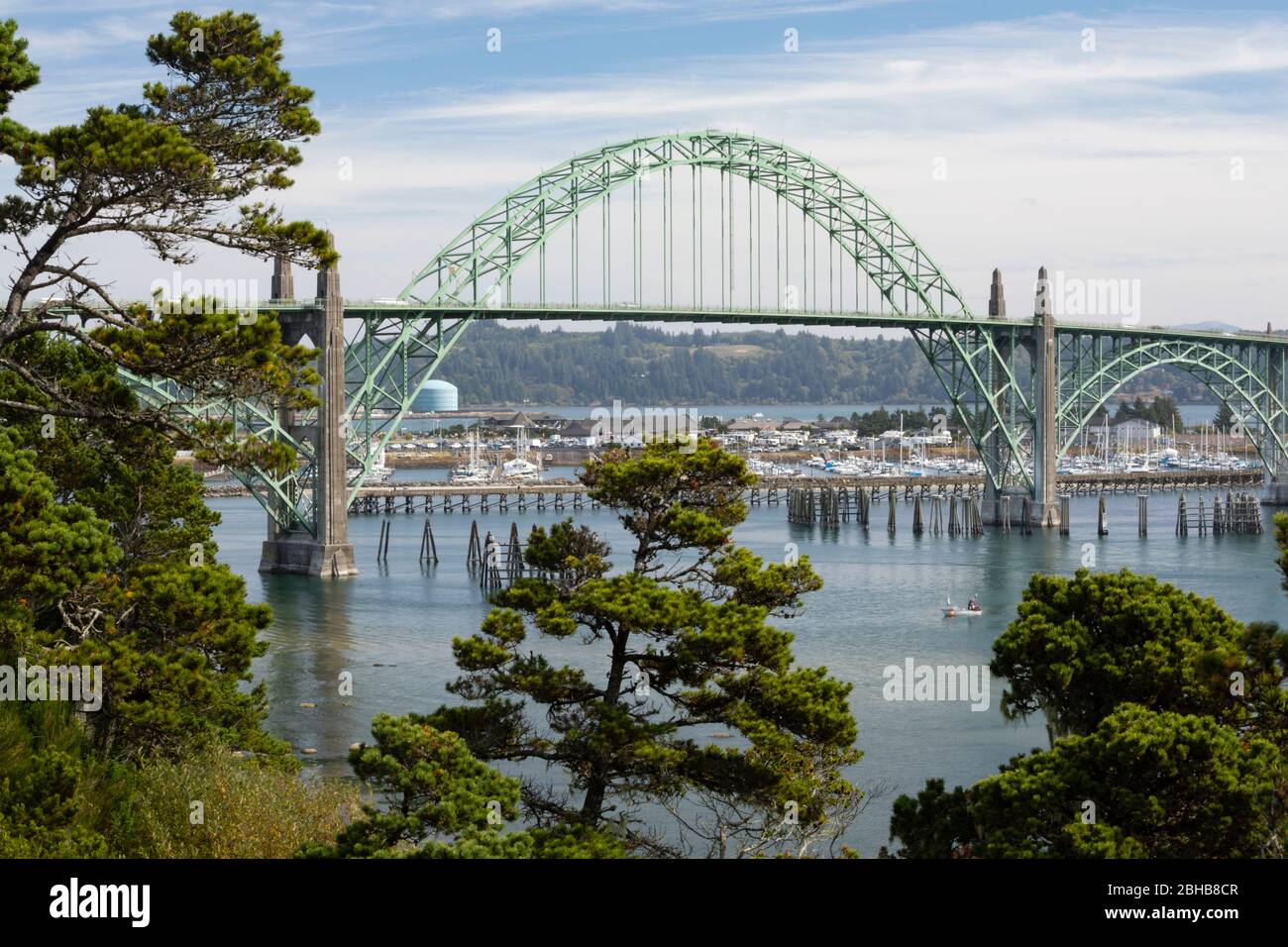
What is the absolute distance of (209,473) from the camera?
385ft

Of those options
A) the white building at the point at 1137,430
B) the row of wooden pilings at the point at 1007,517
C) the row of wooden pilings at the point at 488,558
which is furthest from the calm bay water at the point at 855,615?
the white building at the point at 1137,430

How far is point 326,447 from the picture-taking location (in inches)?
2221

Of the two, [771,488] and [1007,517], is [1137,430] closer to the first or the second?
[771,488]

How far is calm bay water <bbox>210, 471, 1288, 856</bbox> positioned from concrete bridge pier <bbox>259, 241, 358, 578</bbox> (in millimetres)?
1217

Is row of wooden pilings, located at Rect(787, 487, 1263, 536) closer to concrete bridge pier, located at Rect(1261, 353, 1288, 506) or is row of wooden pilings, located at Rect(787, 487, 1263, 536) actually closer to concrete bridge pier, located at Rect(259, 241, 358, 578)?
concrete bridge pier, located at Rect(1261, 353, 1288, 506)

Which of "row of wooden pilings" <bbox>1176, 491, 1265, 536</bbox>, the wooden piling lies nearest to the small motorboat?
the wooden piling

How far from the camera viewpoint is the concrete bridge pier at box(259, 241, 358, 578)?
55.8 metres

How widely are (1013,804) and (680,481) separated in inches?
193

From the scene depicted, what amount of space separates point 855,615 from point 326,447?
19.8 meters

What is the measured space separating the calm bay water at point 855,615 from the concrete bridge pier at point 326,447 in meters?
1.22

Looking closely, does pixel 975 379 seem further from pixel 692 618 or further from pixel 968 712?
pixel 692 618

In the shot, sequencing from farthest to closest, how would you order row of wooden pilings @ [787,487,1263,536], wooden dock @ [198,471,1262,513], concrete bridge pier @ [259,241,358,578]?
wooden dock @ [198,471,1262,513] → row of wooden pilings @ [787,487,1263,536] → concrete bridge pier @ [259,241,358,578]

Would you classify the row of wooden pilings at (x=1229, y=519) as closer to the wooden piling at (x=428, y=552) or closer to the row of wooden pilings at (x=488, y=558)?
the row of wooden pilings at (x=488, y=558)
